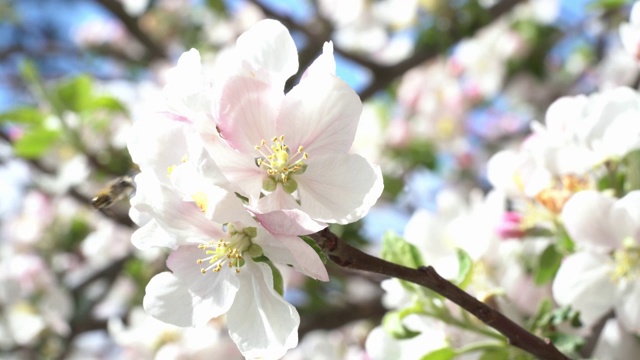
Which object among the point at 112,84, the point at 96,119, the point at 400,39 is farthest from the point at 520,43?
the point at 112,84

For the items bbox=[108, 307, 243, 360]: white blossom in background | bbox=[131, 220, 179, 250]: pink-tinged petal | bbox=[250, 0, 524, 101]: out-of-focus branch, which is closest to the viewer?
bbox=[131, 220, 179, 250]: pink-tinged petal

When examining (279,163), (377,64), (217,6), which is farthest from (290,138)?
(217,6)

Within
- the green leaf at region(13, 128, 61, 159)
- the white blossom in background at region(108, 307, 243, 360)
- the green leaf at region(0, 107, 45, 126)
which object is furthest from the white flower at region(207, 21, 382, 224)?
the green leaf at region(0, 107, 45, 126)

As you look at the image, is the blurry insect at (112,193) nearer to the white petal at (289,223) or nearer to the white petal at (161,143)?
the white petal at (161,143)

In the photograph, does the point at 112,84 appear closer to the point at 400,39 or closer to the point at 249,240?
the point at 400,39

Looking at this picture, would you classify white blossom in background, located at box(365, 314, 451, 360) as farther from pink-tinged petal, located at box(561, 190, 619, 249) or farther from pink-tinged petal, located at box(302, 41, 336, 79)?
pink-tinged petal, located at box(302, 41, 336, 79)
